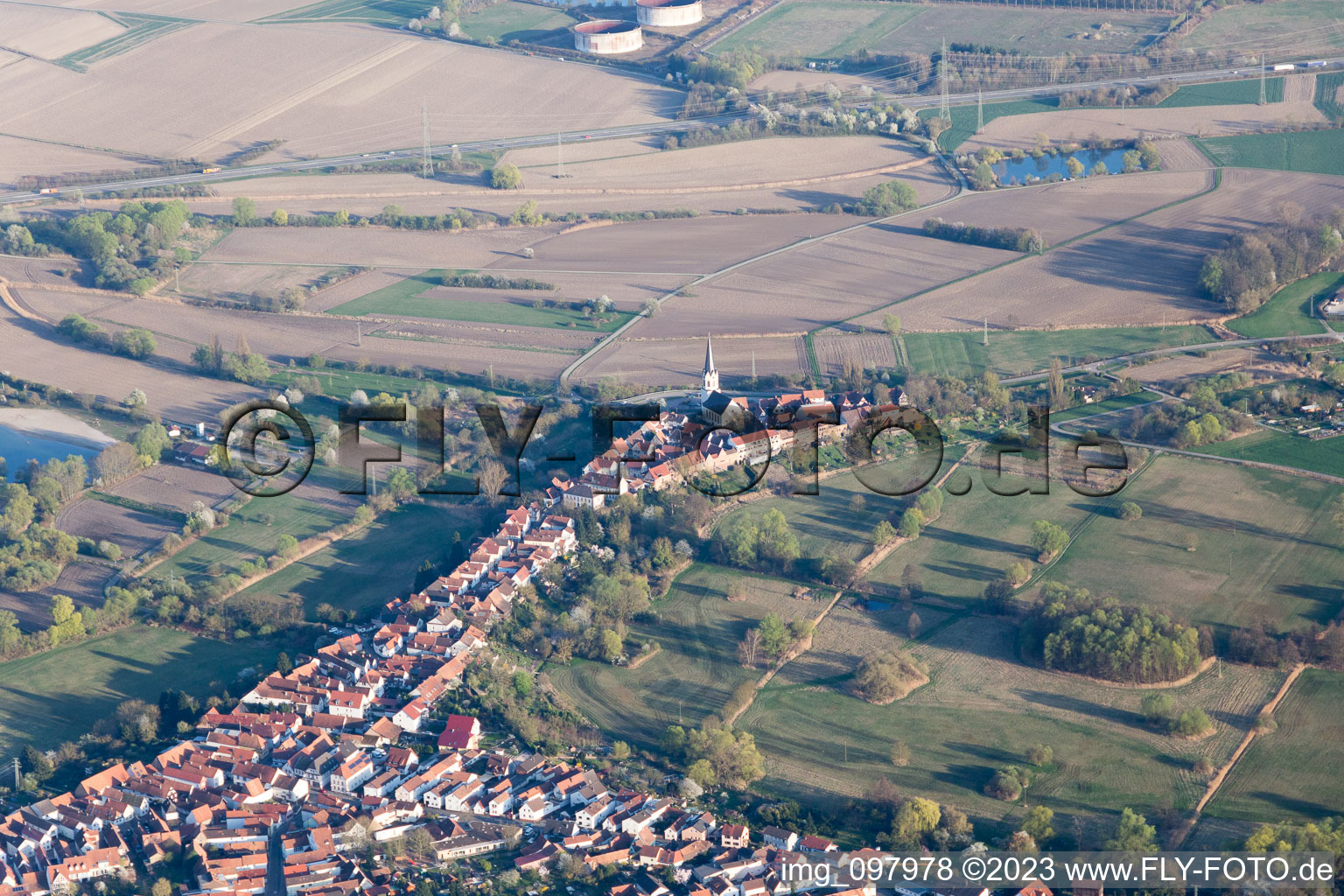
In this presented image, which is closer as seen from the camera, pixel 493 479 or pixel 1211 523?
pixel 1211 523

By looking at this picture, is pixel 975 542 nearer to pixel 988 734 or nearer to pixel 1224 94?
pixel 988 734

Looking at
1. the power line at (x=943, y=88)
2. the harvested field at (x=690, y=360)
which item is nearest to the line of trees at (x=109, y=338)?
the harvested field at (x=690, y=360)

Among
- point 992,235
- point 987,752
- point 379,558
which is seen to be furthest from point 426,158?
point 987,752

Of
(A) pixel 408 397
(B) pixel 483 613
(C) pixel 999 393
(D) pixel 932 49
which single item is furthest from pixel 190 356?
(D) pixel 932 49

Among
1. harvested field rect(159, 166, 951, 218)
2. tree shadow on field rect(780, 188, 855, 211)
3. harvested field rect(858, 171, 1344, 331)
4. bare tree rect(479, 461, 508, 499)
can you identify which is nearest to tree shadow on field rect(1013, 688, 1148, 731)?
bare tree rect(479, 461, 508, 499)

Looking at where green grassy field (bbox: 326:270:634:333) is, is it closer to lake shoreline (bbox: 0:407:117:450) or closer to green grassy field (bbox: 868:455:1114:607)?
lake shoreline (bbox: 0:407:117:450)

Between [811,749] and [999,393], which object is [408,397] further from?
[811,749]

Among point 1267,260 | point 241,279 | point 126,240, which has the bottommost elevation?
point 241,279

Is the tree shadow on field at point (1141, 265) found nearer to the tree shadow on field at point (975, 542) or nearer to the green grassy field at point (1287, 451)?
the green grassy field at point (1287, 451)
